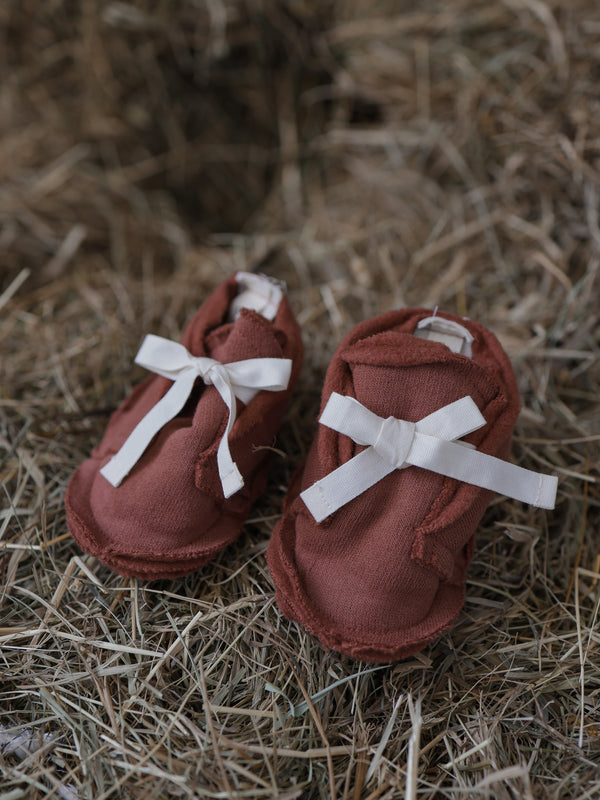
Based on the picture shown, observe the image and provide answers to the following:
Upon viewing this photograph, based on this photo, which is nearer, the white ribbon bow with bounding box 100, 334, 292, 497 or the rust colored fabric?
the rust colored fabric

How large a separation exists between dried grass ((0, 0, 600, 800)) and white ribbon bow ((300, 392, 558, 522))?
20 centimetres

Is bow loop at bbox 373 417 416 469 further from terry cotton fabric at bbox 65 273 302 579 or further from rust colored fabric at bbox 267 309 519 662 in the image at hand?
terry cotton fabric at bbox 65 273 302 579

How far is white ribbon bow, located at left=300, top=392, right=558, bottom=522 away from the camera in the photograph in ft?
3.11

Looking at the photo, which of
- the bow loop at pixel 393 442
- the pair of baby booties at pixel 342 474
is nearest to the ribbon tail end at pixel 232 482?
the pair of baby booties at pixel 342 474

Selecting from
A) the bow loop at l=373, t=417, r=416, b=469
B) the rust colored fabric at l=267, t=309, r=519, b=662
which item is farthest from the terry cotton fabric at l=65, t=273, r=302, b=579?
the bow loop at l=373, t=417, r=416, b=469

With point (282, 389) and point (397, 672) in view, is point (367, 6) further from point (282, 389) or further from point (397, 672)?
point (397, 672)

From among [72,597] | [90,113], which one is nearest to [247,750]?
[72,597]

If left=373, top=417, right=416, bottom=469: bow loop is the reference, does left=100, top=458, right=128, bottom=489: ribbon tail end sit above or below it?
below

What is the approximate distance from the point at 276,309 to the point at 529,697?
0.79m

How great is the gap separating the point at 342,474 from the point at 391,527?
0.36 ft

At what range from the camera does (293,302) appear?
1.54 meters

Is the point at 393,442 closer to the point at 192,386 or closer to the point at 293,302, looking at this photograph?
the point at 192,386

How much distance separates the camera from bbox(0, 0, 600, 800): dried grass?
920 millimetres

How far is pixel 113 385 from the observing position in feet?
4.34
